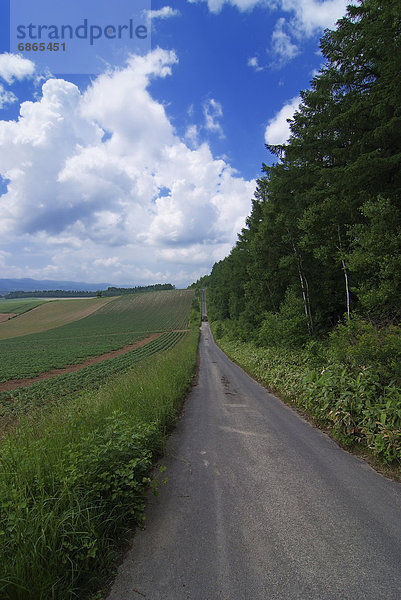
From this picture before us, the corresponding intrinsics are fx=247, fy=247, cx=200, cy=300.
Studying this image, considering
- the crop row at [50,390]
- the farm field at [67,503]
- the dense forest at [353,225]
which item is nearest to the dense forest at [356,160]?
the dense forest at [353,225]

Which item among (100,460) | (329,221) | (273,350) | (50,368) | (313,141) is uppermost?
(313,141)

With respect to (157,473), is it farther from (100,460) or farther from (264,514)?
(264,514)

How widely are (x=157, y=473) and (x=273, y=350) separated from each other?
1181cm

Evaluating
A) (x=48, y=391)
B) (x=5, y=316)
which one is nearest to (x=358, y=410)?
(x=48, y=391)

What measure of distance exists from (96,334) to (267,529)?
52.9m

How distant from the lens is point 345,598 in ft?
7.00

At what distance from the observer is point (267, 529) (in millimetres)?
2932

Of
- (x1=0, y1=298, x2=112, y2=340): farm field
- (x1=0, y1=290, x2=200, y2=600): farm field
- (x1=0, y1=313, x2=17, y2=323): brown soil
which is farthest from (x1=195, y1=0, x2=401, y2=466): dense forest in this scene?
(x1=0, y1=313, x2=17, y2=323): brown soil

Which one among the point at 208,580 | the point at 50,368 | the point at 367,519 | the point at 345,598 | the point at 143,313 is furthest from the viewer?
the point at 143,313

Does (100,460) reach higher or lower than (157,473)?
higher

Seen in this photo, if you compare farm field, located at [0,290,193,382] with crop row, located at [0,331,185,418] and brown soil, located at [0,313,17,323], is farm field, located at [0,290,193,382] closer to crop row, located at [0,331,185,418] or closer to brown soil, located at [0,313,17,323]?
crop row, located at [0,331,185,418]

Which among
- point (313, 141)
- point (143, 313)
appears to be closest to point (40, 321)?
point (143, 313)

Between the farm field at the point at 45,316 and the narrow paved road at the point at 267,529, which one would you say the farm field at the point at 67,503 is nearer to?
the narrow paved road at the point at 267,529

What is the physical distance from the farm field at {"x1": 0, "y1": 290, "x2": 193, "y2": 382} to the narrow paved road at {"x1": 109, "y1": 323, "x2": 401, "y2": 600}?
20.1 meters
